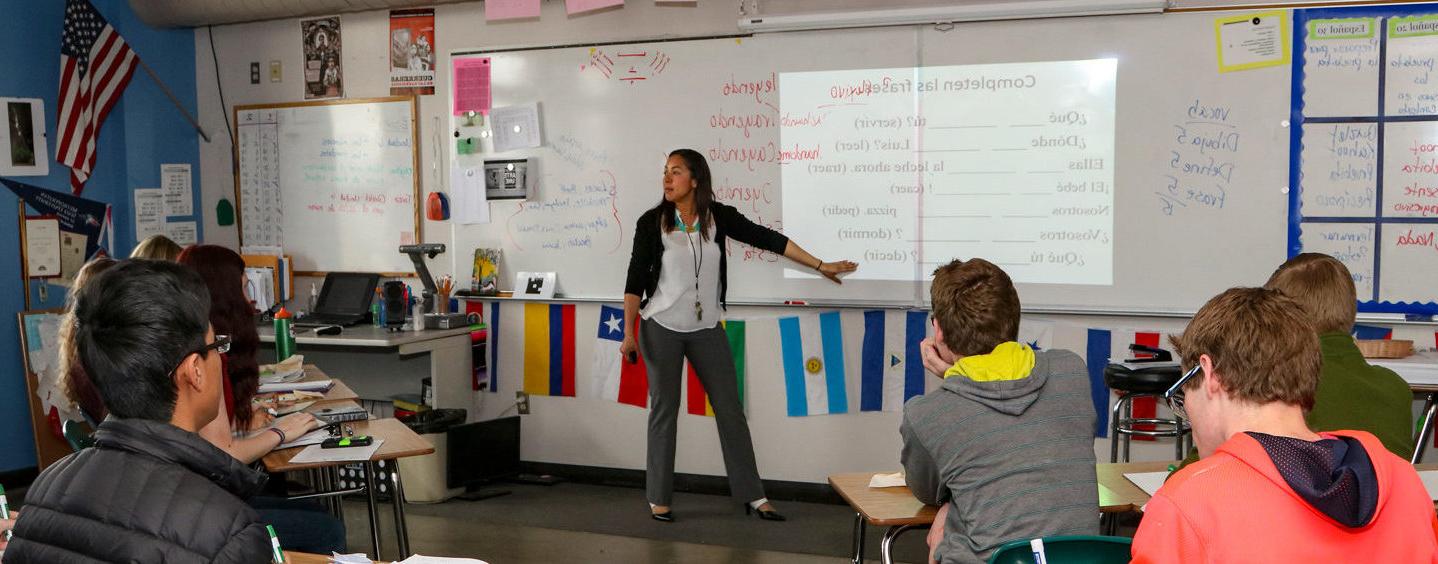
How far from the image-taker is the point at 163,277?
5.81ft

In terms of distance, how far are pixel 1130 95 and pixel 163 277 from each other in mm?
3681

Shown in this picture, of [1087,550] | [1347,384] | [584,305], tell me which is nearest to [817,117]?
[584,305]

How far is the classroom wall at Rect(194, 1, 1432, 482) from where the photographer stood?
16.4ft

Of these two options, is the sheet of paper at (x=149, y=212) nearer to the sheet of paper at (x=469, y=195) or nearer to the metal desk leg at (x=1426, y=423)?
the sheet of paper at (x=469, y=195)

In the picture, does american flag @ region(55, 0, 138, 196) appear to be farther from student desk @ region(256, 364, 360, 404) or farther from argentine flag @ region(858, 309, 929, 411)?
argentine flag @ region(858, 309, 929, 411)

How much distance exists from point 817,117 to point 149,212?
3518mm

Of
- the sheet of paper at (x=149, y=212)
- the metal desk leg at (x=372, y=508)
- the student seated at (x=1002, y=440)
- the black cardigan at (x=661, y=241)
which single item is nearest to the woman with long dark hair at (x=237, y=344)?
the metal desk leg at (x=372, y=508)

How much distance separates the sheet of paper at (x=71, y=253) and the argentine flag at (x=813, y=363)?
3.47 m

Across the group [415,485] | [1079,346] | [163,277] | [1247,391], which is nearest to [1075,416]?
[1247,391]

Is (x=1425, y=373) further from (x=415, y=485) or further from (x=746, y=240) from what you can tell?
(x=415, y=485)

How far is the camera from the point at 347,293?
5.78 metres

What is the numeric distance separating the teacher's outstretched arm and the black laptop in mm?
2197

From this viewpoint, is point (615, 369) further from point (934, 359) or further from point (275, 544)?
point (275, 544)

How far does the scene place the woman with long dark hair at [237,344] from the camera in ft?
9.61
